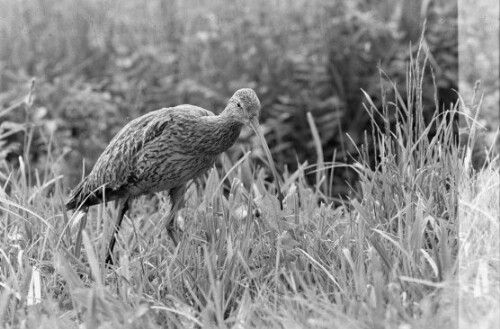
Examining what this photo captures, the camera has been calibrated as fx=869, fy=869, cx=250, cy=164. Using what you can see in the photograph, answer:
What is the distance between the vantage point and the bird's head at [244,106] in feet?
13.1

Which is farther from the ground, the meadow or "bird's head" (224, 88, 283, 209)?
"bird's head" (224, 88, 283, 209)

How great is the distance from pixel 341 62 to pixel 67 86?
221 cm

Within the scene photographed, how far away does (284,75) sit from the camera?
23.1 feet

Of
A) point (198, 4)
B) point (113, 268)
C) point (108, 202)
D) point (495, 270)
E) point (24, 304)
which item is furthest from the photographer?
point (198, 4)

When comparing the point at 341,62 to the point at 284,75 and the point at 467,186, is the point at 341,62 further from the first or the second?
the point at 467,186

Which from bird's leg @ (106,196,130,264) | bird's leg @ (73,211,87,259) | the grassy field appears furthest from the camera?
bird's leg @ (106,196,130,264)

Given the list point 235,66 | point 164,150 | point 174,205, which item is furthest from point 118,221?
point 235,66

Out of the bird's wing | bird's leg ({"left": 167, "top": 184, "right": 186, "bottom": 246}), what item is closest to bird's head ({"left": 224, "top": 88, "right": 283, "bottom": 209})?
the bird's wing

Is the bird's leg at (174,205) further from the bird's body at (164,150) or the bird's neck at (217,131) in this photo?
the bird's neck at (217,131)

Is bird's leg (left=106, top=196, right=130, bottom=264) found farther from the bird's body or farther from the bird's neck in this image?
the bird's neck

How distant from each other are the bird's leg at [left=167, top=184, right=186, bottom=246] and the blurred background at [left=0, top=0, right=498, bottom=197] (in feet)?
7.50

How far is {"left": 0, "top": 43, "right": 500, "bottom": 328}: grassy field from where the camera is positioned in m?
3.13

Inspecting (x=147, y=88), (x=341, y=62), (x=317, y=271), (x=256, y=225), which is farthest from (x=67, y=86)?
(x=317, y=271)

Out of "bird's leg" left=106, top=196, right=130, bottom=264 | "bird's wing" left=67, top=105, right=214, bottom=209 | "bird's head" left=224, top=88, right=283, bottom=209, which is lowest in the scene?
"bird's leg" left=106, top=196, right=130, bottom=264
